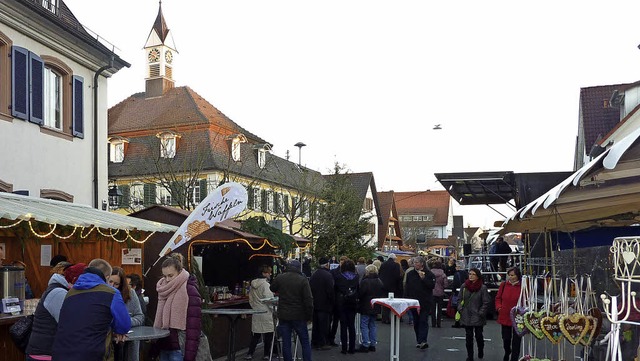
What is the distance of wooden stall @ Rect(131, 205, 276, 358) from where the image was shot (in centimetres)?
1225

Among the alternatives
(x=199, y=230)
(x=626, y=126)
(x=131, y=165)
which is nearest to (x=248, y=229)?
(x=199, y=230)

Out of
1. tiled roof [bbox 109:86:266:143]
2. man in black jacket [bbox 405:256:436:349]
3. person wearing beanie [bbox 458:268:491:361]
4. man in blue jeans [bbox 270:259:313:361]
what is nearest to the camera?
man in blue jeans [bbox 270:259:313:361]

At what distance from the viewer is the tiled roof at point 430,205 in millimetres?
103106

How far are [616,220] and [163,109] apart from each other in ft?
128

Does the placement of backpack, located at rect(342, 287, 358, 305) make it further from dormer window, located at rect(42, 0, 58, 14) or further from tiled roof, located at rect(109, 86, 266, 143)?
tiled roof, located at rect(109, 86, 266, 143)

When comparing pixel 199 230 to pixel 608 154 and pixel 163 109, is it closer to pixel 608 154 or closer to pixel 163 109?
pixel 608 154

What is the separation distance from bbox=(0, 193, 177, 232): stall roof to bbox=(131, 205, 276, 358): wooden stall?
0.67 meters

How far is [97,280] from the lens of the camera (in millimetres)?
5965

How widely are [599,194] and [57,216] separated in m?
7.04

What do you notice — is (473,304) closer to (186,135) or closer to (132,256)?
(132,256)

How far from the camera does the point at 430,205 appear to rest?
348 ft

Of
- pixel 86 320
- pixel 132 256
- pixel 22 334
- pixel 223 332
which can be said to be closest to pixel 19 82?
pixel 132 256

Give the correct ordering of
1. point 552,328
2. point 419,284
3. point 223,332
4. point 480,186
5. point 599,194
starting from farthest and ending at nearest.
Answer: point 480,186 → point 419,284 → point 223,332 → point 599,194 → point 552,328

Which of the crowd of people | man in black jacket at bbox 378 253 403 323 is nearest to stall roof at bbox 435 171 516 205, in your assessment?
the crowd of people
